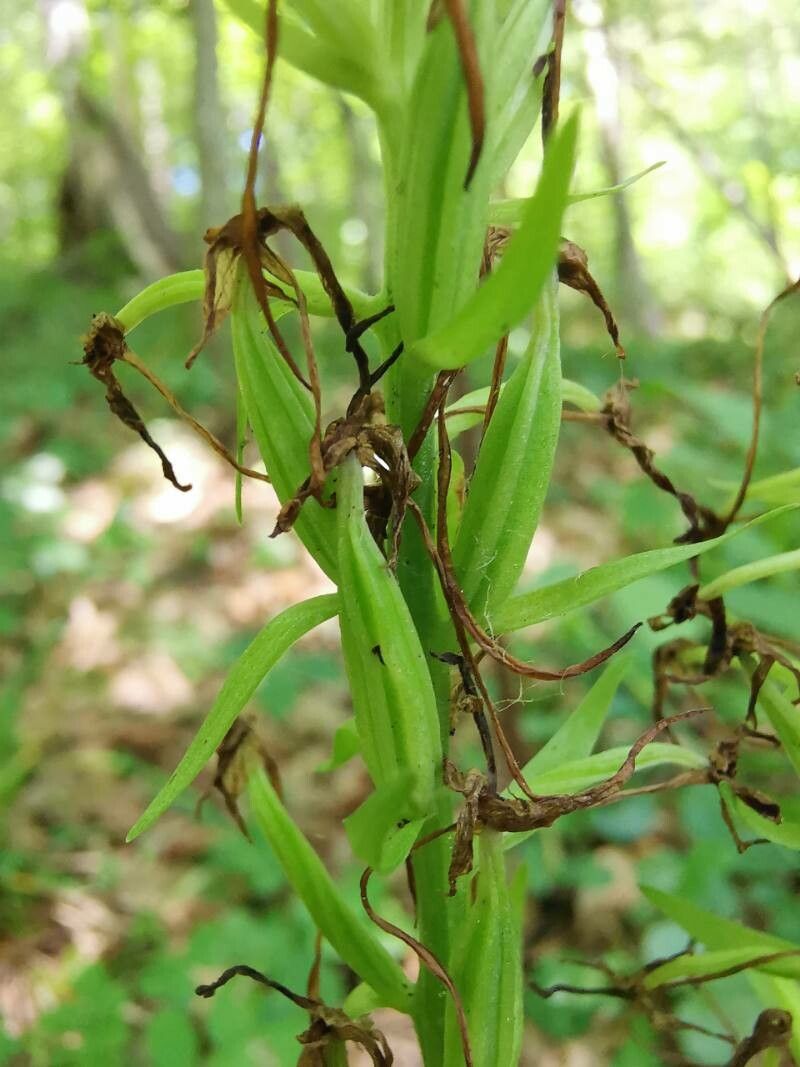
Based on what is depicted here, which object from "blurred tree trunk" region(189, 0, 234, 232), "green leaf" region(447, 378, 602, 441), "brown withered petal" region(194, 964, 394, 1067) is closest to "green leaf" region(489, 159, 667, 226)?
"green leaf" region(447, 378, 602, 441)

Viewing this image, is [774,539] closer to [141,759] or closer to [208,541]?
[141,759]

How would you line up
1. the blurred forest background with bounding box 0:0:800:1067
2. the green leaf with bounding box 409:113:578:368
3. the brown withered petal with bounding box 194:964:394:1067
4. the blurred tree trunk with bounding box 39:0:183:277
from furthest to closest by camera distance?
the blurred tree trunk with bounding box 39:0:183:277, the blurred forest background with bounding box 0:0:800:1067, the brown withered petal with bounding box 194:964:394:1067, the green leaf with bounding box 409:113:578:368

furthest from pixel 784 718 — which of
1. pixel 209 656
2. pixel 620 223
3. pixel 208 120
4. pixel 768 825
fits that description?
pixel 620 223

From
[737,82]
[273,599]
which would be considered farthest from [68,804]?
[737,82]

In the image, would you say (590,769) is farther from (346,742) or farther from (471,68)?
(471,68)

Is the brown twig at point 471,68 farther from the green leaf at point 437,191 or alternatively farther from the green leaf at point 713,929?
the green leaf at point 713,929

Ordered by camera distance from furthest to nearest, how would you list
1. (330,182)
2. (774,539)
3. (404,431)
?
(330,182), (774,539), (404,431)

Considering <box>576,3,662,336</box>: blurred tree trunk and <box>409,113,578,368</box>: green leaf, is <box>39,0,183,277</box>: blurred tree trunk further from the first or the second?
<box>409,113,578,368</box>: green leaf
